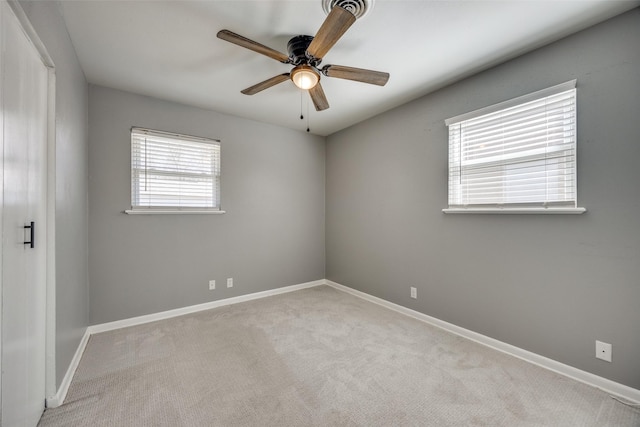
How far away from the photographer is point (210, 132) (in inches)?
133

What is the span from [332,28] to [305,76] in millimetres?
481

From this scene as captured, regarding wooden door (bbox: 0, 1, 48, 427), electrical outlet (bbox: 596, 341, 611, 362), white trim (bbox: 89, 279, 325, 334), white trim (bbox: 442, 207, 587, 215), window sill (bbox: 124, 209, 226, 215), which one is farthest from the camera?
Result: window sill (bbox: 124, 209, 226, 215)

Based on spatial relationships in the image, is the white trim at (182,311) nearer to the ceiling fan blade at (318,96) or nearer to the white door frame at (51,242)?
the white door frame at (51,242)

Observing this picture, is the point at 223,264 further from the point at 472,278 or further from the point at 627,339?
the point at 627,339

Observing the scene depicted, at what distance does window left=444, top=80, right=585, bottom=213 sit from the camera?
2004 mm

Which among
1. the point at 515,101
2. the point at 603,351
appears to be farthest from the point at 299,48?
the point at 603,351

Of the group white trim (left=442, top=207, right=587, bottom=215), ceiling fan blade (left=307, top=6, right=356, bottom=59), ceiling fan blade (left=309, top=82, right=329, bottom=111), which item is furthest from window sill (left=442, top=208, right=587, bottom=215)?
ceiling fan blade (left=307, top=6, right=356, bottom=59)

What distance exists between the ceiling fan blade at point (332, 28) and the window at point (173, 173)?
2.14m

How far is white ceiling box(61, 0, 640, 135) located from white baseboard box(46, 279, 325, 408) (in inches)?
95.9

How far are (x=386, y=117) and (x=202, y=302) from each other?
3273 millimetres

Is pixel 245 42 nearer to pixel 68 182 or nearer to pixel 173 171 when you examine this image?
pixel 68 182

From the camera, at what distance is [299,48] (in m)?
1.93

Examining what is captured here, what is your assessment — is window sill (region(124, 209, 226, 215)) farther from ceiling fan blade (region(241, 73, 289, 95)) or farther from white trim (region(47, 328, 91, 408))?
ceiling fan blade (region(241, 73, 289, 95))

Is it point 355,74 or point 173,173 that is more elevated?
point 355,74
